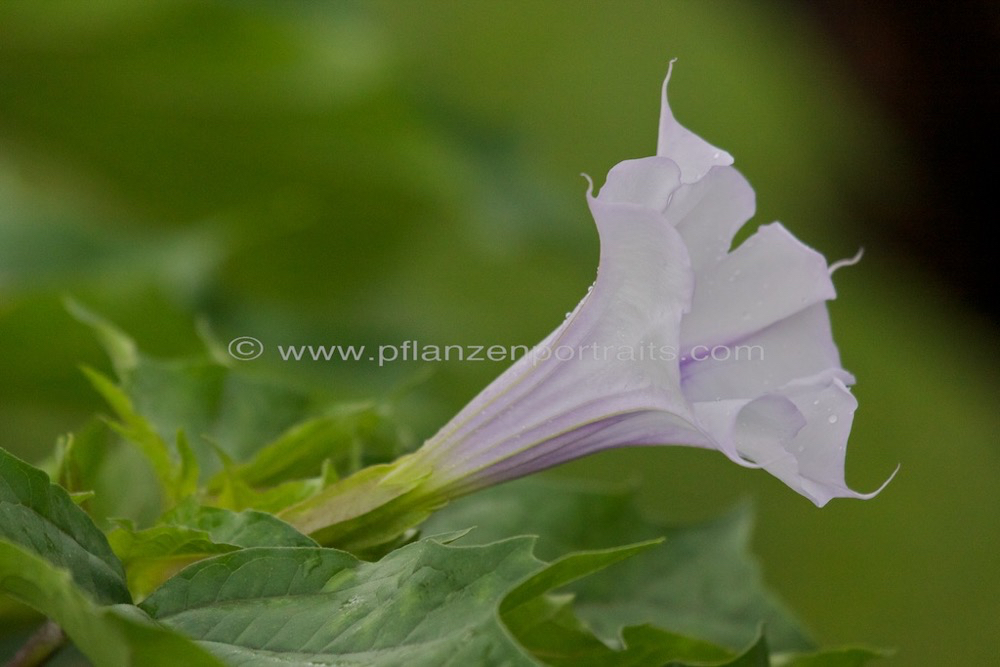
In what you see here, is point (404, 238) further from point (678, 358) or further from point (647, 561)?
point (678, 358)

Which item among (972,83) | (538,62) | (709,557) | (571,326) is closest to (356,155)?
(709,557)

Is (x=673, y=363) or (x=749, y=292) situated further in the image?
(x=749, y=292)

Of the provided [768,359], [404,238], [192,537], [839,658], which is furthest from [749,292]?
[404,238]

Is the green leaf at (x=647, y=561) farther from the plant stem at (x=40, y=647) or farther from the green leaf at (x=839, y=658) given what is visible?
the plant stem at (x=40, y=647)

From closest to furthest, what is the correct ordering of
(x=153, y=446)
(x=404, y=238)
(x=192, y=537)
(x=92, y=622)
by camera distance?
(x=92, y=622), (x=192, y=537), (x=153, y=446), (x=404, y=238)

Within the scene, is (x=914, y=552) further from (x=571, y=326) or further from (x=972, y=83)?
(x=571, y=326)

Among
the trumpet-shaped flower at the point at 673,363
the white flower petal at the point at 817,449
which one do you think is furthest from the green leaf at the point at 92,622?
the white flower petal at the point at 817,449
